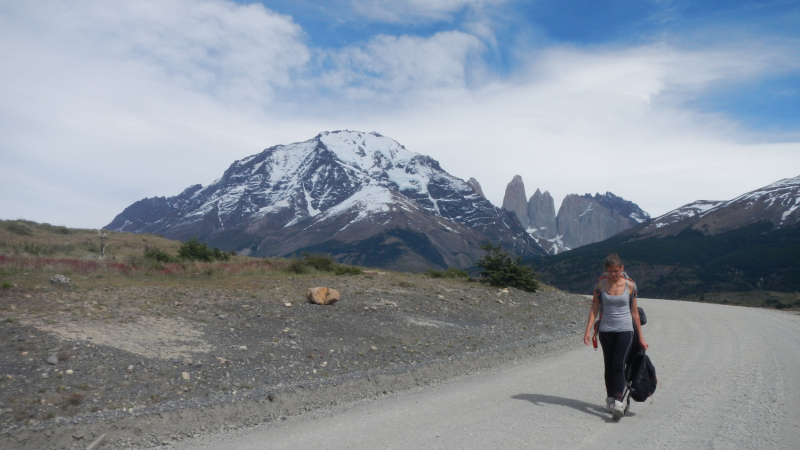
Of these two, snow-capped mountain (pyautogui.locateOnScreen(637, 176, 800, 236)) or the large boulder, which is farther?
snow-capped mountain (pyautogui.locateOnScreen(637, 176, 800, 236))

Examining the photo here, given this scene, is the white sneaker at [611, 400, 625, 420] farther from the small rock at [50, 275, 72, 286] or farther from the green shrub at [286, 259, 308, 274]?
the green shrub at [286, 259, 308, 274]

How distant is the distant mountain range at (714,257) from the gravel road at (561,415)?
61905 millimetres

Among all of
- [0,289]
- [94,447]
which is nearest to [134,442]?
[94,447]

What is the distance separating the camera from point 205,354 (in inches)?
345

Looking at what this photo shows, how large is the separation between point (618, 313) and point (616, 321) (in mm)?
117

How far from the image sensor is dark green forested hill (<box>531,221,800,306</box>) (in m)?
91.0

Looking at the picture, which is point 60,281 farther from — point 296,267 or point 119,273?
point 296,267

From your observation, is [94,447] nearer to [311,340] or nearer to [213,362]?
[213,362]

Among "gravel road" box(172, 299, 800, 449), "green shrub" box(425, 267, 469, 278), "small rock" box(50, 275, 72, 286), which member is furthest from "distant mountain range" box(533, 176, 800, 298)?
"small rock" box(50, 275, 72, 286)

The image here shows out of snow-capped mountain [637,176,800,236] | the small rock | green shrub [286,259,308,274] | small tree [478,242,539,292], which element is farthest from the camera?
snow-capped mountain [637,176,800,236]

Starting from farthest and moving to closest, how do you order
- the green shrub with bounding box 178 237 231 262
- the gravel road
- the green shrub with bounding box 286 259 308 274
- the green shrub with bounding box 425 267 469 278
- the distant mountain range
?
the distant mountain range → the green shrub with bounding box 178 237 231 262 → the green shrub with bounding box 425 267 469 278 → the green shrub with bounding box 286 259 308 274 → the gravel road

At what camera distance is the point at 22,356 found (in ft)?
24.3

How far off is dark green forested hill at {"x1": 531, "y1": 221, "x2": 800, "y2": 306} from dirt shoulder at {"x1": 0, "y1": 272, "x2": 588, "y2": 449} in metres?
76.4

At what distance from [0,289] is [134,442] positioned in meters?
8.06
